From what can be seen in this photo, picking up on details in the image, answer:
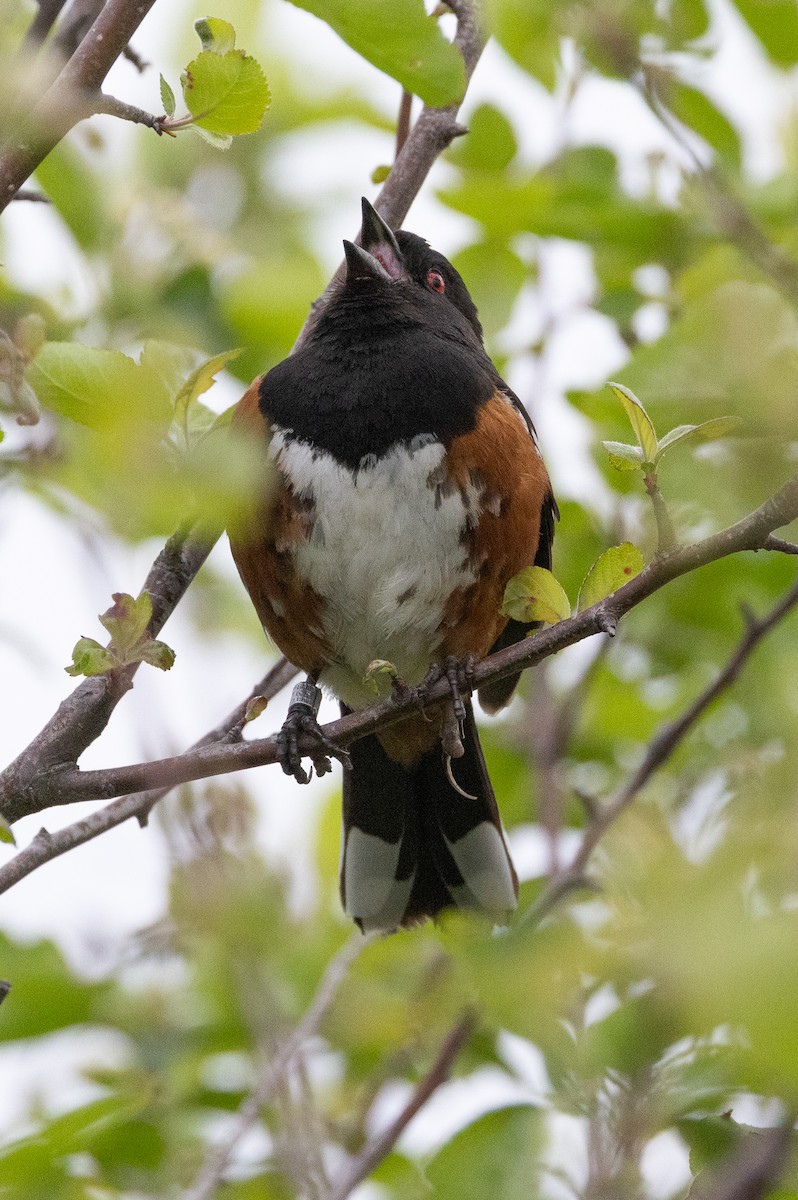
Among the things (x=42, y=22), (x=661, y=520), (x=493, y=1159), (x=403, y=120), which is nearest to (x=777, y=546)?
(x=661, y=520)

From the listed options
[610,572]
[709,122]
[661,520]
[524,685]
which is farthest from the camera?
[524,685]

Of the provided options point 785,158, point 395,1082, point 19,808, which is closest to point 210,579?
point 395,1082

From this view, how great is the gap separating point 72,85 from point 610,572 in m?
1.09

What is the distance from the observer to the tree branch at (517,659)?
2.27 m

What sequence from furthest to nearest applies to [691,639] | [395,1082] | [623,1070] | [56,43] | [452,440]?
[691,639]
[395,1082]
[452,440]
[56,43]
[623,1070]

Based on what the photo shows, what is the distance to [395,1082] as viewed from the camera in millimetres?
4059

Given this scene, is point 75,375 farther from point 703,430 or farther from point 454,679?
point 454,679

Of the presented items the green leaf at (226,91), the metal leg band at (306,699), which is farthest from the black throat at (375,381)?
the green leaf at (226,91)

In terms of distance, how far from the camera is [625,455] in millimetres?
2350

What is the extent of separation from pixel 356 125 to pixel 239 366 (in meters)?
0.81

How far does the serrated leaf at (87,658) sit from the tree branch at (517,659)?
16 centimetres

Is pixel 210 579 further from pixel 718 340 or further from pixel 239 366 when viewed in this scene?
pixel 718 340

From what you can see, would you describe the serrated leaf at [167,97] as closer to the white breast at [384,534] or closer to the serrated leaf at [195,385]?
the serrated leaf at [195,385]

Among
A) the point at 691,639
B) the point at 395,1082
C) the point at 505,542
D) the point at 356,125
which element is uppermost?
the point at 356,125
